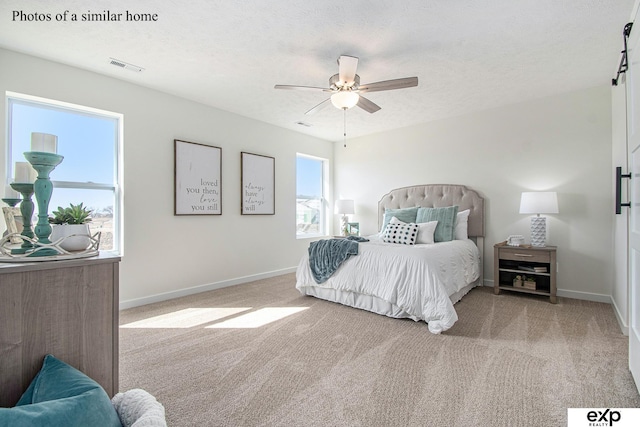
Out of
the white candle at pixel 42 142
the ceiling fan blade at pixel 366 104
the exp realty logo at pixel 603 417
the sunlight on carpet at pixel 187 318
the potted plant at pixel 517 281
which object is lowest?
the sunlight on carpet at pixel 187 318

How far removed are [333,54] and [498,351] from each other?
2858 millimetres

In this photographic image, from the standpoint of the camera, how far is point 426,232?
13.1 ft

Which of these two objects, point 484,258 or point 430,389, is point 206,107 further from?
point 484,258

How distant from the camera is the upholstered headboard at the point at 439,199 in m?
4.33

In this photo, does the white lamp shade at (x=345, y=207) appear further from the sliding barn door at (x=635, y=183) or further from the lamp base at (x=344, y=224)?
the sliding barn door at (x=635, y=183)

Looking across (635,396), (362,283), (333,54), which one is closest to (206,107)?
(333,54)

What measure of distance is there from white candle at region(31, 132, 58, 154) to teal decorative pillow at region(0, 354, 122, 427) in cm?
78

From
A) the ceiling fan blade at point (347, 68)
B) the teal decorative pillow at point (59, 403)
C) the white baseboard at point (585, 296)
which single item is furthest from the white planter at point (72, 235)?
the white baseboard at point (585, 296)

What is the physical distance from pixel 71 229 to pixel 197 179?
9.36ft

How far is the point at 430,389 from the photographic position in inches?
72.0

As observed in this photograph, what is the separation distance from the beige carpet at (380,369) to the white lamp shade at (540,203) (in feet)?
3.71

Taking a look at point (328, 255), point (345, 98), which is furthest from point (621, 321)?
point (345, 98)

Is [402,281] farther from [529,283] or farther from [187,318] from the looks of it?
[187,318]

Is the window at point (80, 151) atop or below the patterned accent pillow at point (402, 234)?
atop
